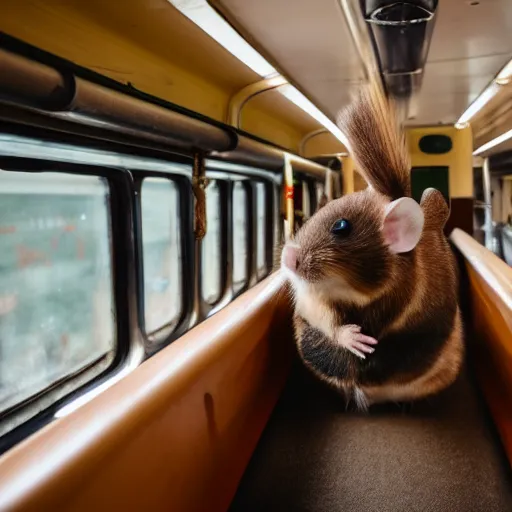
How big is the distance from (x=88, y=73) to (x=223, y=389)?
0.94 meters

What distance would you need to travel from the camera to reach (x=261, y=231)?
481 centimetres

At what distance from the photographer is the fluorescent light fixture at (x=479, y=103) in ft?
11.2

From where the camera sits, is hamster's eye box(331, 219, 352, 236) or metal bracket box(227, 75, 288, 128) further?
metal bracket box(227, 75, 288, 128)

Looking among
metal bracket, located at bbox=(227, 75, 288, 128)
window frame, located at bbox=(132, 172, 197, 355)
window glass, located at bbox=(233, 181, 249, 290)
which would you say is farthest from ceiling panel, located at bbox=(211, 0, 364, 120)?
window glass, located at bbox=(233, 181, 249, 290)

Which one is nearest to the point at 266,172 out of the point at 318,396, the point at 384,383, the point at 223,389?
the point at 318,396

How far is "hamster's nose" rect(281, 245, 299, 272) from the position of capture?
4.97 feet

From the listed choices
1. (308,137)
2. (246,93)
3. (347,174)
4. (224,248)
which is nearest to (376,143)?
(246,93)

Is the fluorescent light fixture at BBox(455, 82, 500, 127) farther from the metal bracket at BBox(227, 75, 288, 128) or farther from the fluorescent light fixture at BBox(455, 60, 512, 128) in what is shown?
the metal bracket at BBox(227, 75, 288, 128)

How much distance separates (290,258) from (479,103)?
307 centimetres

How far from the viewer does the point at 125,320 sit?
2369 millimetres

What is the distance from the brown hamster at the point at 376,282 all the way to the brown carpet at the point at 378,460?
132 millimetres

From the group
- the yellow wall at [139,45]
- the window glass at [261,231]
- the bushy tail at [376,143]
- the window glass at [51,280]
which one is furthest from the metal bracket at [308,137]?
the bushy tail at [376,143]

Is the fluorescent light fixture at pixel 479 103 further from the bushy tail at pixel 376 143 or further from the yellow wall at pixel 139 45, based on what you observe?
the bushy tail at pixel 376 143

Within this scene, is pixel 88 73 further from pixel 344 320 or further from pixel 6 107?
pixel 344 320
